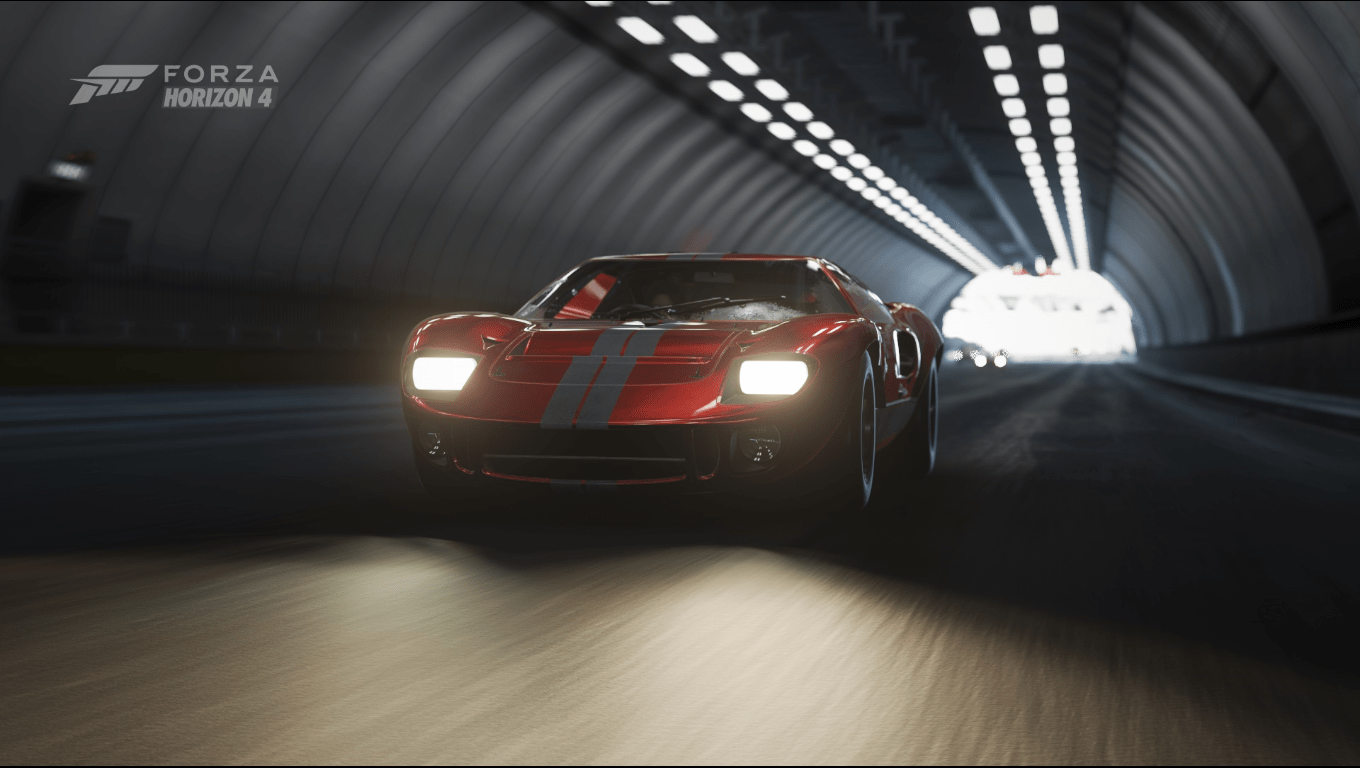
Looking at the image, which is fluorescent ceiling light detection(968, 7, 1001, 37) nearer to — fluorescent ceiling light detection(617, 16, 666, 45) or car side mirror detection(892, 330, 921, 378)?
fluorescent ceiling light detection(617, 16, 666, 45)

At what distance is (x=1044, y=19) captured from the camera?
22141 millimetres

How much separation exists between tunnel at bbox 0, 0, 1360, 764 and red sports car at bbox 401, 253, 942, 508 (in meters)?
0.21

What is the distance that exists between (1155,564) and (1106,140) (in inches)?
1195

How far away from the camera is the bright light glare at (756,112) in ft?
99.0

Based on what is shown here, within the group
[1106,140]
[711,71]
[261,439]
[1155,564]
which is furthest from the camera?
[1106,140]

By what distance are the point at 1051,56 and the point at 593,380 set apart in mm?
20868

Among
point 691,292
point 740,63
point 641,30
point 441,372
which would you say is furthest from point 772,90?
point 441,372

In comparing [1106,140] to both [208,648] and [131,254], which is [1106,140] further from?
[208,648]

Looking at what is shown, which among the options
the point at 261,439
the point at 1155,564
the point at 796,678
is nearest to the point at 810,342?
the point at 1155,564

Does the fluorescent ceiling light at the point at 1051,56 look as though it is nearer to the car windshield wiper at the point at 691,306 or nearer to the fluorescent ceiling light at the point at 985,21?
the fluorescent ceiling light at the point at 985,21

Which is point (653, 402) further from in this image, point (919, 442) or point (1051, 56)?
point (1051, 56)

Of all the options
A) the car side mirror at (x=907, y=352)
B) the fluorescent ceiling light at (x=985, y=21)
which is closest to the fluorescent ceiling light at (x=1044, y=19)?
the fluorescent ceiling light at (x=985, y=21)

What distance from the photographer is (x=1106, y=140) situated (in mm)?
33219

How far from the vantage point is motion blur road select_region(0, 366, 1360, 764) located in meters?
2.74
